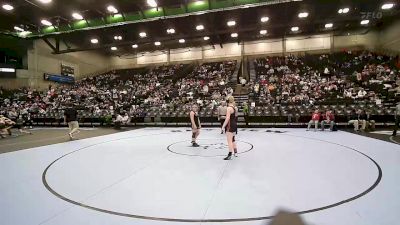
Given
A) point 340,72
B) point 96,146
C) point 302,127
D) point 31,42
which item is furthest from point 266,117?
point 31,42

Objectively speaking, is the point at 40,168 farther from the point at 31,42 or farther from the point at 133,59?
the point at 133,59

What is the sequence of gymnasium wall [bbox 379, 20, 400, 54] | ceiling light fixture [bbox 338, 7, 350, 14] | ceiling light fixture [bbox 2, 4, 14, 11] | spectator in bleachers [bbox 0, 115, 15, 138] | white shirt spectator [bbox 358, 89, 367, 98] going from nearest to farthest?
spectator in bleachers [bbox 0, 115, 15, 138], white shirt spectator [bbox 358, 89, 367, 98], ceiling light fixture [bbox 2, 4, 14, 11], ceiling light fixture [bbox 338, 7, 350, 14], gymnasium wall [bbox 379, 20, 400, 54]

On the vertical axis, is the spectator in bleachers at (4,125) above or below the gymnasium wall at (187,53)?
below

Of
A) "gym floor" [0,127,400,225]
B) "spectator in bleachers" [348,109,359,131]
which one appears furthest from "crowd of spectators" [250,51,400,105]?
"gym floor" [0,127,400,225]

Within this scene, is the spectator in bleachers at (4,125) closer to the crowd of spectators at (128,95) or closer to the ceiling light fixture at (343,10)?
the crowd of spectators at (128,95)

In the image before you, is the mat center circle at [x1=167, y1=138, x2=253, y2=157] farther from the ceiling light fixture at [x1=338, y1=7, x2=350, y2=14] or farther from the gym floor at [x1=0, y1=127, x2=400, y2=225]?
the ceiling light fixture at [x1=338, y1=7, x2=350, y2=14]

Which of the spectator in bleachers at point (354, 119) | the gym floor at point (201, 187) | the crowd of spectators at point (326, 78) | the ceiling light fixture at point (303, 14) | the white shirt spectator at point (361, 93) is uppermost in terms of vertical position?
the ceiling light fixture at point (303, 14)

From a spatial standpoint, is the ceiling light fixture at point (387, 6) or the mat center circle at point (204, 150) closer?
the mat center circle at point (204, 150)

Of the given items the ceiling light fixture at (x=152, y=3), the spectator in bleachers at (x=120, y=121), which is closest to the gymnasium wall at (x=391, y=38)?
the ceiling light fixture at (x=152, y=3)

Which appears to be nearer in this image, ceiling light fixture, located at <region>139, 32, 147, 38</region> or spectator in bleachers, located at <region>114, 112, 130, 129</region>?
spectator in bleachers, located at <region>114, 112, 130, 129</region>

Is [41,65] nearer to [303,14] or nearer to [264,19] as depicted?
[264,19]

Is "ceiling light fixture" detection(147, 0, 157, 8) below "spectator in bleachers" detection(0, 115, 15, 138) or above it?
above

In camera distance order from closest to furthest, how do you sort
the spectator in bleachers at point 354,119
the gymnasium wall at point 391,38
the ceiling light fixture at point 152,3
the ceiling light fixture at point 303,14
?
the spectator in bleachers at point 354,119 < the ceiling light fixture at point 152,3 < the ceiling light fixture at point 303,14 < the gymnasium wall at point 391,38

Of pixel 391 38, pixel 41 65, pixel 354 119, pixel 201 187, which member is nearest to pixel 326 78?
pixel 354 119
